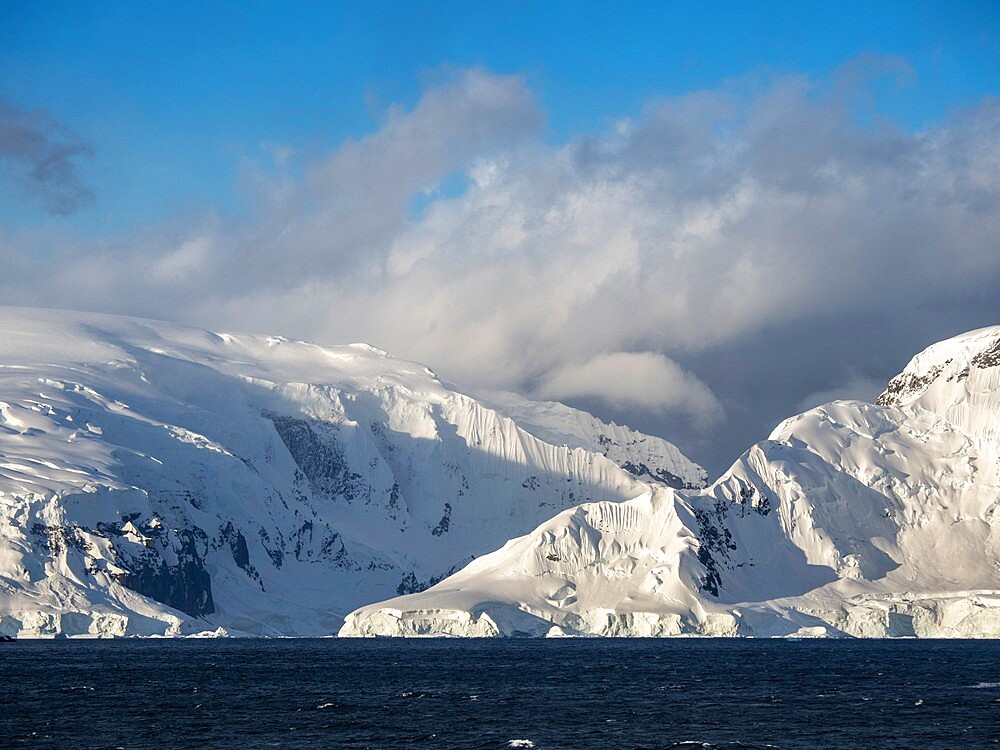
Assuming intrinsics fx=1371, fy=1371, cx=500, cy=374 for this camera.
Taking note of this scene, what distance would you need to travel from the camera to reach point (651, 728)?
139m

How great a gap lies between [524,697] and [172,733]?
2129 inches

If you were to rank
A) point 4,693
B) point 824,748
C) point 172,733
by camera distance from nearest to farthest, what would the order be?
point 824,748 → point 172,733 → point 4,693

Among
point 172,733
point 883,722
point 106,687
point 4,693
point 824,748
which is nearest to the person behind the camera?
point 824,748

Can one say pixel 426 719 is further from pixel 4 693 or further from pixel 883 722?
pixel 4 693

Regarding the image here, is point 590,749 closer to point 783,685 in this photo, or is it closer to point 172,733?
point 172,733

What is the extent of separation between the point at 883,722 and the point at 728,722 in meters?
16.0

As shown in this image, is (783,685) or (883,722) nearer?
(883,722)

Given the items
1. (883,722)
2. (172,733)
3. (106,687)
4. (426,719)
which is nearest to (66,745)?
(172,733)

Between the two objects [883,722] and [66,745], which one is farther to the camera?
[883,722]

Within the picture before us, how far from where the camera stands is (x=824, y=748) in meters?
123

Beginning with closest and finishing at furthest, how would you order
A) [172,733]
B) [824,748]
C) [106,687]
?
[824,748] → [172,733] → [106,687]

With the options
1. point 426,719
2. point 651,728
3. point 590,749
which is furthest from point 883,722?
point 426,719

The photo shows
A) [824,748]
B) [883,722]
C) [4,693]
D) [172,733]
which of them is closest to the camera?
[824,748]

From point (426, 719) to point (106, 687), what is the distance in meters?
61.0
